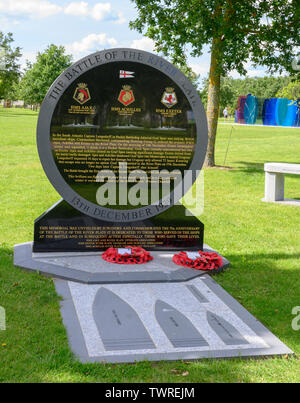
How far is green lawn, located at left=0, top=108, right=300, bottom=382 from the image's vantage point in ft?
13.5

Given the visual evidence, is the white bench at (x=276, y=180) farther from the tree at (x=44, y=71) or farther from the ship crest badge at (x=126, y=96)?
the tree at (x=44, y=71)

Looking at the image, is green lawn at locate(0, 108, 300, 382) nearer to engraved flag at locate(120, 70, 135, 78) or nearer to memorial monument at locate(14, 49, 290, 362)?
memorial monument at locate(14, 49, 290, 362)

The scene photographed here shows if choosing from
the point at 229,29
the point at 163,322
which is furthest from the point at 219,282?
the point at 229,29

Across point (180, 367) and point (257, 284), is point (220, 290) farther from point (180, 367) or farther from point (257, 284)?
point (180, 367)

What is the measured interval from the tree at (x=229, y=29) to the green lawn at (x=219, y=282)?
4.30 m

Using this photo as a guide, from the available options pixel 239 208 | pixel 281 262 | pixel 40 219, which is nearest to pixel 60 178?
pixel 40 219

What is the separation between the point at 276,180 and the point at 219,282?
581 cm

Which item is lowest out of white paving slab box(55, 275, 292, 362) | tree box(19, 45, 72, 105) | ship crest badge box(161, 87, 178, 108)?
white paving slab box(55, 275, 292, 362)

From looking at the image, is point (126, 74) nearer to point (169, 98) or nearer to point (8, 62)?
point (169, 98)

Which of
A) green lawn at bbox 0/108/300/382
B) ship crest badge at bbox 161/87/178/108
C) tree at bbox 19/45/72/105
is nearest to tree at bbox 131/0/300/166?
green lawn at bbox 0/108/300/382

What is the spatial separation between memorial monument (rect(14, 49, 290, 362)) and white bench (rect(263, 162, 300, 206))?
4.41 metres

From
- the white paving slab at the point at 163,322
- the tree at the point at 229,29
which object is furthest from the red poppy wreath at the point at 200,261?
the tree at the point at 229,29

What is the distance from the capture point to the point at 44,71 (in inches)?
2751

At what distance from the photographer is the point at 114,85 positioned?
23.5ft
